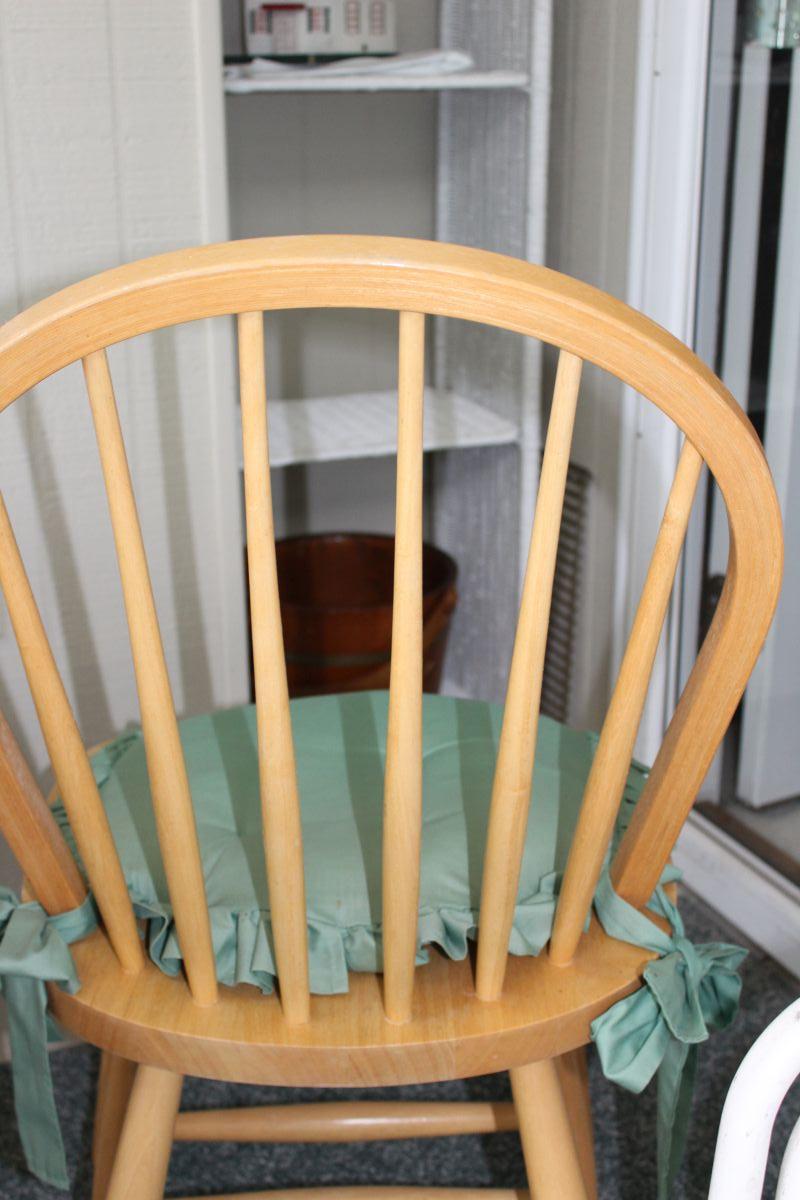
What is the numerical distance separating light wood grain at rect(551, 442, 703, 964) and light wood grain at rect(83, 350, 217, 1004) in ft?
0.76

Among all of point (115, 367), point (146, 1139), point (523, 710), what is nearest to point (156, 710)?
point (523, 710)

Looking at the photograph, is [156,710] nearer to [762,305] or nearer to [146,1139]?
[146,1139]

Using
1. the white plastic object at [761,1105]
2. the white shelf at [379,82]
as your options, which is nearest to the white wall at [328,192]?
the white shelf at [379,82]

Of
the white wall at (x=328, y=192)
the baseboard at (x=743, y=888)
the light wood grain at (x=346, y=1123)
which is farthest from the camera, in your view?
the white wall at (x=328, y=192)

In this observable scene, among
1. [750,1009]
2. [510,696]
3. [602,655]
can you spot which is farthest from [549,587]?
[602,655]

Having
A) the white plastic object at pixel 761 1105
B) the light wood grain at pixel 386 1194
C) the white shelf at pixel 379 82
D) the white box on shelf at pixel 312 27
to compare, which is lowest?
the light wood grain at pixel 386 1194

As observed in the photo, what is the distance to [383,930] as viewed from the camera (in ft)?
2.65

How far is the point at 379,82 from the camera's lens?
1505mm

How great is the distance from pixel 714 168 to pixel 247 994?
44.4 inches

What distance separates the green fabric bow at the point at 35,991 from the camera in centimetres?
83

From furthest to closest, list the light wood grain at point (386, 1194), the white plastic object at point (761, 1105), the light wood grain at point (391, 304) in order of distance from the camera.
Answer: the light wood grain at point (386, 1194) < the light wood grain at point (391, 304) < the white plastic object at point (761, 1105)

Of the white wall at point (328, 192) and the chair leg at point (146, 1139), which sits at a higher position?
the white wall at point (328, 192)

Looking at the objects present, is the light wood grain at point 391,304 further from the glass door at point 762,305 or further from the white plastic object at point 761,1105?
the glass door at point 762,305

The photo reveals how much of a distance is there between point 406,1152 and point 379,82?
117 centimetres
